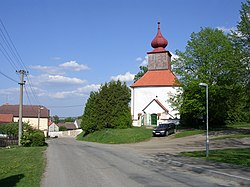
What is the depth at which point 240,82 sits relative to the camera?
32.3 meters

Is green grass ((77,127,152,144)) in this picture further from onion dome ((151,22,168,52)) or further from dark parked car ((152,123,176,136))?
onion dome ((151,22,168,52))

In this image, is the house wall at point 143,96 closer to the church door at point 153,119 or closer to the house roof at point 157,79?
the house roof at point 157,79

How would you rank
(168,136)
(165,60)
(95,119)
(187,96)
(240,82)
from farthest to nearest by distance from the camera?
1. (165,60)
2. (95,119)
3. (187,96)
4. (168,136)
5. (240,82)

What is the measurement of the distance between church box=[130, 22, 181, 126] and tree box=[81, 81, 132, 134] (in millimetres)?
4659

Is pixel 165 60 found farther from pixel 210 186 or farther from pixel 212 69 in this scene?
pixel 210 186

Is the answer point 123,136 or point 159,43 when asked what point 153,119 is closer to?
point 123,136

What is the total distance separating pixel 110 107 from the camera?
51.6 meters

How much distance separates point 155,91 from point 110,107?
10.2 metres

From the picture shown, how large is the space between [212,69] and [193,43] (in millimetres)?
4829

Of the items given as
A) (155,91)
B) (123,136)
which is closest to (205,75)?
(123,136)

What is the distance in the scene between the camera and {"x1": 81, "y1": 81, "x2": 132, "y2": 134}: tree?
51031 mm

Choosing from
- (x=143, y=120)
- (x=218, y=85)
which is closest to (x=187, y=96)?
(x=218, y=85)

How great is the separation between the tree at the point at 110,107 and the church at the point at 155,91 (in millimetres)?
4659

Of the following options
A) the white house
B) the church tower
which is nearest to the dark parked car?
the church tower
